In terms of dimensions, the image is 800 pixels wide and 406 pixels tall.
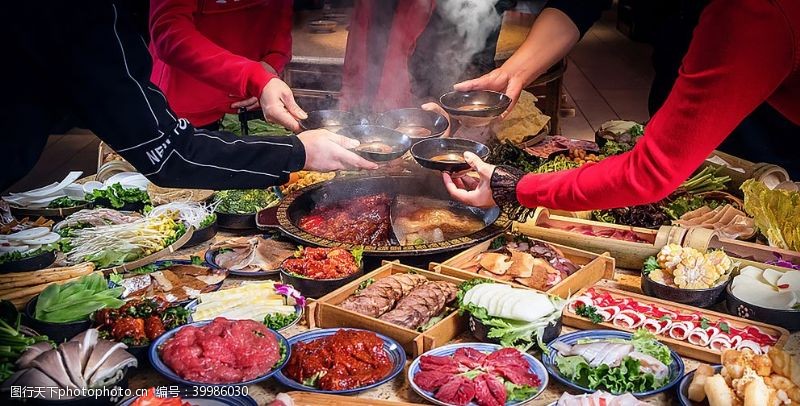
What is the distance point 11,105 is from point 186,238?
1.08m

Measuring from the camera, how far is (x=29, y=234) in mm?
3469

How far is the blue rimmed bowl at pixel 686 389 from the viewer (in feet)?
7.57

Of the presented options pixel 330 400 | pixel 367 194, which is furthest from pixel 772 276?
pixel 367 194

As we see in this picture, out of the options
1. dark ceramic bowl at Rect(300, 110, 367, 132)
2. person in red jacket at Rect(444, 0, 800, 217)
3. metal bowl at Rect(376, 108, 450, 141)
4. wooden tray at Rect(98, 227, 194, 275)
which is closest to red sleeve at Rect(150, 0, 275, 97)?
dark ceramic bowl at Rect(300, 110, 367, 132)

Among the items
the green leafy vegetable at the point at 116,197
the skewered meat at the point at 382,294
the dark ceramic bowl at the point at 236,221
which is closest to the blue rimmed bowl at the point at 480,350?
the skewered meat at the point at 382,294

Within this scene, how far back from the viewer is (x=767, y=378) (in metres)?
2.29

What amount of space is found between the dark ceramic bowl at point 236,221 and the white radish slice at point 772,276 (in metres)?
2.29

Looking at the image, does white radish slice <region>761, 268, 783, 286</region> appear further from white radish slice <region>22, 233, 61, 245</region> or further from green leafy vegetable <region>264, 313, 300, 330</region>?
white radish slice <region>22, 233, 61, 245</region>

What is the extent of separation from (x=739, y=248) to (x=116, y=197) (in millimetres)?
3034

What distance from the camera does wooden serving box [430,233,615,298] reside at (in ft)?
9.82

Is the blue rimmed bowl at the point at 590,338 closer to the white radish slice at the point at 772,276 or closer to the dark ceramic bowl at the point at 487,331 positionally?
the dark ceramic bowl at the point at 487,331

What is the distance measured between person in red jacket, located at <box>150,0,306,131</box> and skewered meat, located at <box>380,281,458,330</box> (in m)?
1.36

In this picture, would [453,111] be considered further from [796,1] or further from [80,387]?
[80,387]

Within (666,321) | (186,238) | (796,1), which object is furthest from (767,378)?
(186,238)
